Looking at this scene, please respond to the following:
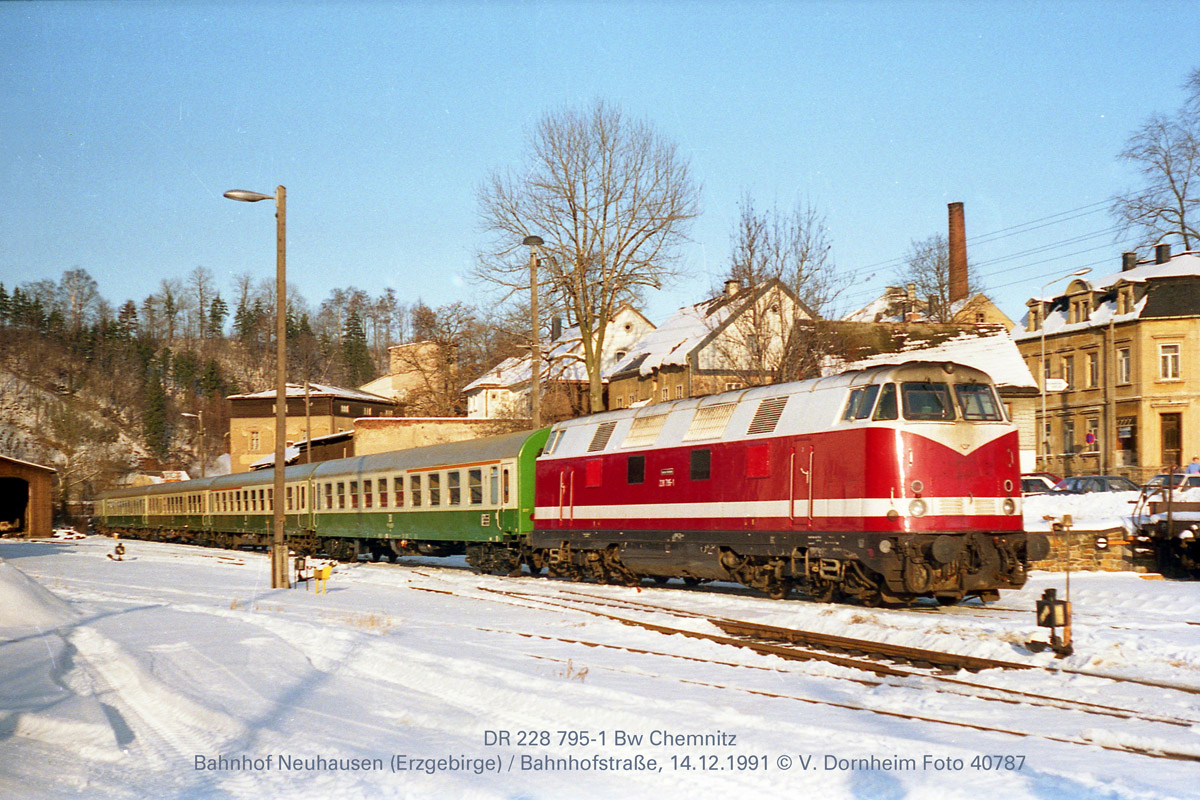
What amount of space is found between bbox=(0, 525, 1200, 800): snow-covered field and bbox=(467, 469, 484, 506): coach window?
8.27 metres

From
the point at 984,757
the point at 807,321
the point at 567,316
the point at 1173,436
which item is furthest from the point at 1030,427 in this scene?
the point at 984,757

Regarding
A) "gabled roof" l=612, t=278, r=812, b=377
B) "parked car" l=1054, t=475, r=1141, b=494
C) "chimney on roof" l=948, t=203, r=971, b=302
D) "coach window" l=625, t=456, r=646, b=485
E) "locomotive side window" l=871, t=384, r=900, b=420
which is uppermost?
"chimney on roof" l=948, t=203, r=971, b=302

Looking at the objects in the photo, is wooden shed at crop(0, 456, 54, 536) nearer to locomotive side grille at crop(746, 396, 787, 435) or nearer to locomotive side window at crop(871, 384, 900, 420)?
locomotive side grille at crop(746, 396, 787, 435)

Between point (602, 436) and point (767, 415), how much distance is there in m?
5.01

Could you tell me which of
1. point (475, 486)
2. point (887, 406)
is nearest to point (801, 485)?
point (887, 406)

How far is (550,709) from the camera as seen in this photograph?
8.88 metres

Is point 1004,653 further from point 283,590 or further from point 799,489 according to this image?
point 283,590

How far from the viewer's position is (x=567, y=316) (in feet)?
148

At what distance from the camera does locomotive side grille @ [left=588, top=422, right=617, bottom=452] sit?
68.5 feet

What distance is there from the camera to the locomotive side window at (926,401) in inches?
579

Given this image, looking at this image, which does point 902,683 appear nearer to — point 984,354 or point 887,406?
point 887,406

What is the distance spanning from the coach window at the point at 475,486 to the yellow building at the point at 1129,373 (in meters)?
31.5

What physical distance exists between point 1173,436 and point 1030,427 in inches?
282

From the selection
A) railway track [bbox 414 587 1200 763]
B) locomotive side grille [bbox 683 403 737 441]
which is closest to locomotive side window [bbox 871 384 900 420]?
locomotive side grille [bbox 683 403 737 441]
